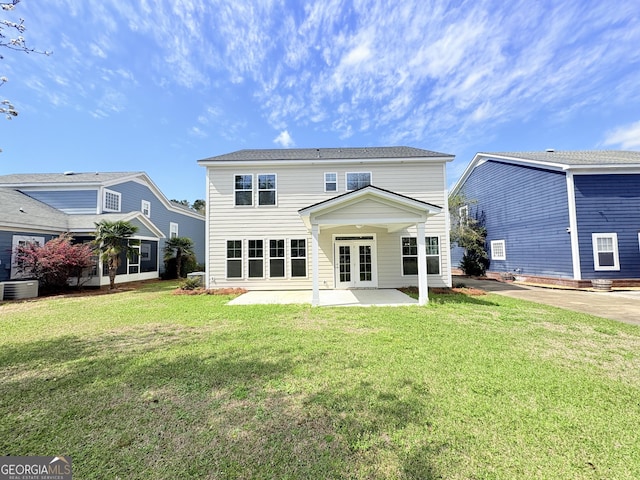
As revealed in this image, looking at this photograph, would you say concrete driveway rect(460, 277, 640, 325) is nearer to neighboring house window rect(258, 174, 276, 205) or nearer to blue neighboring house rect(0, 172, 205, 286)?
neighboring house window rect(258, 174, 276, 205)

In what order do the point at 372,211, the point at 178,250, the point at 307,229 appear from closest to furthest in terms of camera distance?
the point at 372,211 → the point at 307,229 → the point at 178,250

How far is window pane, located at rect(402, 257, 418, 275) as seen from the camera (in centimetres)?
1211

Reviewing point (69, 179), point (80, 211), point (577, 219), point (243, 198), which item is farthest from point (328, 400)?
point (69, 179)

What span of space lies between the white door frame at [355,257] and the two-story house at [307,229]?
46 millimetres

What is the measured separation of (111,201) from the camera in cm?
1611

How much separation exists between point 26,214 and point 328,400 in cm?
1803

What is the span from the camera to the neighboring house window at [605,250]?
476 inches

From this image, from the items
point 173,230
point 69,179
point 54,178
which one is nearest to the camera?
point 69,179

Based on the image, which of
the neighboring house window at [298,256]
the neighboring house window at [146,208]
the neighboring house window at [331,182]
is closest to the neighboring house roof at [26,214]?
the neighboring house window at [146,208]

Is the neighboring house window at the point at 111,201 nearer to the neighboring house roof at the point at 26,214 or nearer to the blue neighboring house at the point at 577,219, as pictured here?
the neighboring house roof at the point at 26,214

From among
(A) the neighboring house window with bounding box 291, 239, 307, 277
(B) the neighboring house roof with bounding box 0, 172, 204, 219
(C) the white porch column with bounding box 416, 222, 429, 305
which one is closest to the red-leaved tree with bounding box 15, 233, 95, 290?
(B) the neighboring house roof with bounding box 0, 172, 204, 219

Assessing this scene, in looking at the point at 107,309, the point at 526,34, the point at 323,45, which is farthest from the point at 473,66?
the point at 107,309

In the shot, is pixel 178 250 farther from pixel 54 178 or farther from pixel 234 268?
pixel 234 268

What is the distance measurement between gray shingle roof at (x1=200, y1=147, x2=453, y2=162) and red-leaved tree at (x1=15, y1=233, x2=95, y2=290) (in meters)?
7.34
